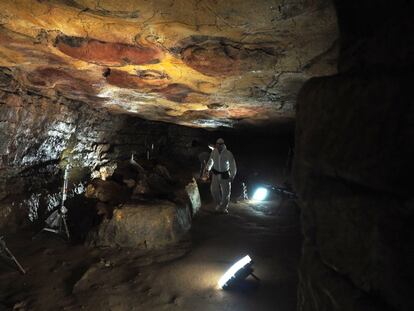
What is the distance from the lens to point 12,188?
6117 millimetres

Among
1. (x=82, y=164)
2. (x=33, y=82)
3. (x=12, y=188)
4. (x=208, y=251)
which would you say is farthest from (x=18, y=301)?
(x=82, y=164)

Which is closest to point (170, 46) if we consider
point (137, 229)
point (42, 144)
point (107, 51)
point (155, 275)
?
point (107, 51)

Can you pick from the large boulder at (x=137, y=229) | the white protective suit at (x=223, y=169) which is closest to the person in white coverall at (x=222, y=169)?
the white protective suit at (x=223, y=169)

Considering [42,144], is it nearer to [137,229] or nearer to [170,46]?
[137,229]

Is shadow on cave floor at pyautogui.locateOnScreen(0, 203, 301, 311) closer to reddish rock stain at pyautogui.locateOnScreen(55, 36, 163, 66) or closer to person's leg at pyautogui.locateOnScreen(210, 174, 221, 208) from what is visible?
person's leg at pyautogui.locateOnScreen(210, 174, 221, 208)

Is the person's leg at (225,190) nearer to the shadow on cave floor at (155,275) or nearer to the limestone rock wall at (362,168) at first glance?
the shadow on cave floor at (155,275)

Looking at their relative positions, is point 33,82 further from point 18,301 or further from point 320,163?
point 320,163

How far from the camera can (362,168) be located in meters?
1.50

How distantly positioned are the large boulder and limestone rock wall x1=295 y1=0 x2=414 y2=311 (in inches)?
153

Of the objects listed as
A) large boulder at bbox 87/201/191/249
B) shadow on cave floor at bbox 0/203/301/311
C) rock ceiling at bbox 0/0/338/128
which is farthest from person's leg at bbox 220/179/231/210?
rock ceiling at bbox 0/0/338/128

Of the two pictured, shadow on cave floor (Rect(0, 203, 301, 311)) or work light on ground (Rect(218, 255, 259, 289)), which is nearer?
shadow on cave floor (Rect(0, 203, 301, 311))

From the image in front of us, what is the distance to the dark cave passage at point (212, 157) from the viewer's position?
4.85ft

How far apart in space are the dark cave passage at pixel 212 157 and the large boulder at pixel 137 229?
0.09 feet

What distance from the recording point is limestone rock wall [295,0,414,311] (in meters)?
1.31
